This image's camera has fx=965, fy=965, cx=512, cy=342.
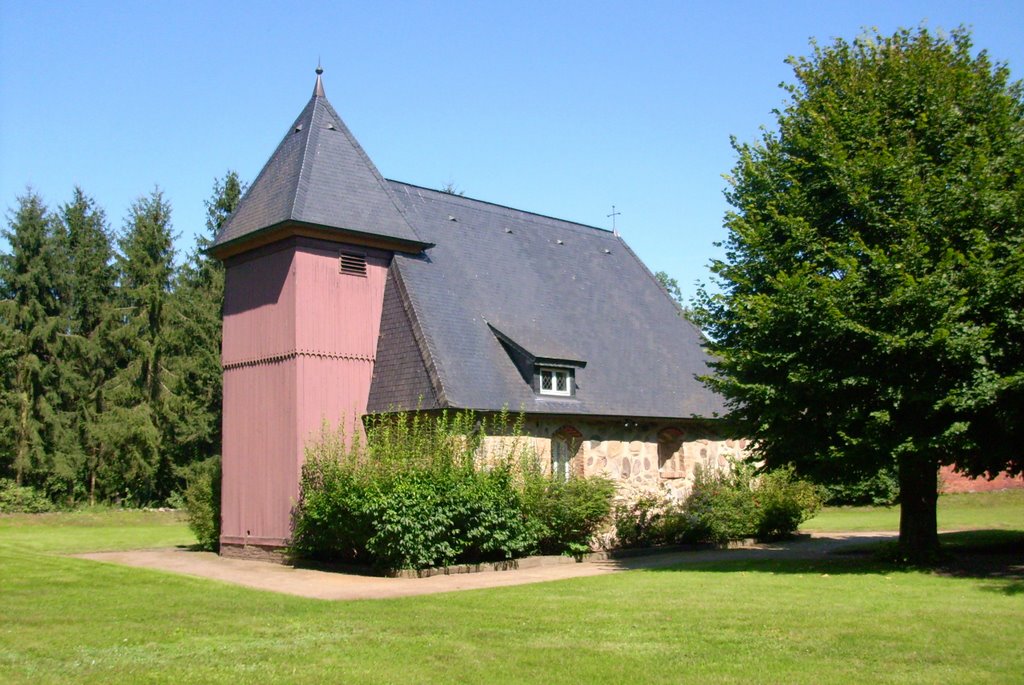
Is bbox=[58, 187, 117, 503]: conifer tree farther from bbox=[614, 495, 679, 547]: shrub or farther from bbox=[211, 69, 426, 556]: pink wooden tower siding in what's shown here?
bbox=[614, 495, 679, 547]: shrub

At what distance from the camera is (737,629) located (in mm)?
10047

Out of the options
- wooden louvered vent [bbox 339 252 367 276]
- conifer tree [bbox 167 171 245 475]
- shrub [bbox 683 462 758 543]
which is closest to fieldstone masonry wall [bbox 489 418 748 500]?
shrub [bbox 683 462 758 543]

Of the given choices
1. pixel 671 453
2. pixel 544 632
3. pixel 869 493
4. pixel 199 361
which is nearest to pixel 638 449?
pixel 671 453

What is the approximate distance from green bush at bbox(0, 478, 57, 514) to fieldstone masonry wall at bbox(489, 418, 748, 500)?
29.6 metres

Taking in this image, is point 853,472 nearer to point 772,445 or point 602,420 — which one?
point 772,445

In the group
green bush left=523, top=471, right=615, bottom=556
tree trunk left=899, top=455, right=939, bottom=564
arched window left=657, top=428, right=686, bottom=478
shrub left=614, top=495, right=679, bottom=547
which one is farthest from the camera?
arched window left=657, top=428, right=686, bottom=478

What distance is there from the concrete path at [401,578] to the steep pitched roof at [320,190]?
6951mm

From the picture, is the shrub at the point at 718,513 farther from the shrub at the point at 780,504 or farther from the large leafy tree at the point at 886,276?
the large leafy tree at the point at 886,276

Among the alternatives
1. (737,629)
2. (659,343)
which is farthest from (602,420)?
(737,629)

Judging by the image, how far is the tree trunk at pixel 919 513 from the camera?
16156mm

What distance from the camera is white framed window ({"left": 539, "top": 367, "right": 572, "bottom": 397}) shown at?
21438 millimetres

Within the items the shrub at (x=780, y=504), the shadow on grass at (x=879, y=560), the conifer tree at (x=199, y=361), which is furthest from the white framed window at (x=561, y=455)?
the conifer tree at (x=199, y=361)

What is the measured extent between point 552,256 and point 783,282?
11.4m

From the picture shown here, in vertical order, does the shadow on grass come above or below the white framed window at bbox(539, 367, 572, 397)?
below
